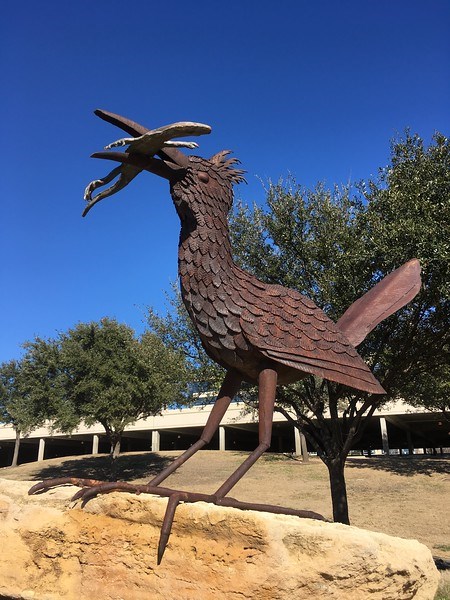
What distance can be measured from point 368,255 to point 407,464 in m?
21.0

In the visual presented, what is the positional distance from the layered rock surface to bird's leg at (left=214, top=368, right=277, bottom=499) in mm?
349

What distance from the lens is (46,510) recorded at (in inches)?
132

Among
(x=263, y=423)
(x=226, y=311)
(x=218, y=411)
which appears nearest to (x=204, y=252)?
(x=226, y=311)

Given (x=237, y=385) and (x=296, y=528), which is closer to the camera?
(x=296, y=528)

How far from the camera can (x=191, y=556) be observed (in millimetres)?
2854

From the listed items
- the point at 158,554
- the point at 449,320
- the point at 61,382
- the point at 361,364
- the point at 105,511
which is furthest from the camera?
the point at 61,382

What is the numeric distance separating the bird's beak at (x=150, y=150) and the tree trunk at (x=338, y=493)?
271 inches

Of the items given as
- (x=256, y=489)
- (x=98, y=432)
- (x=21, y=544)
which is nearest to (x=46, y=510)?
(x=21, y=544)

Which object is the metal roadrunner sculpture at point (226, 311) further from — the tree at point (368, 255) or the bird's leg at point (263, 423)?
the tree at point (368, 255)

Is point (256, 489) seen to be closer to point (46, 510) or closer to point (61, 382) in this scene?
point (61, 382)

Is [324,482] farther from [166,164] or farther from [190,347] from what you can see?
[166,164]

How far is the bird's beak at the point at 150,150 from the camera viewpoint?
3.58 meters

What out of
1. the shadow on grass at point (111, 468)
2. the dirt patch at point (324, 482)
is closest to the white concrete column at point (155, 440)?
the dirt patch at point (324, 482)

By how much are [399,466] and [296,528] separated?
24644 mm
